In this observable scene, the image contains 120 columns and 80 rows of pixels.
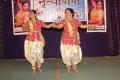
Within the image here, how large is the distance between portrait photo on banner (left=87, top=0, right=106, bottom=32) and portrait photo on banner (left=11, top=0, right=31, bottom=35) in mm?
1855

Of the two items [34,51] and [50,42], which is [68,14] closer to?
[34,51]

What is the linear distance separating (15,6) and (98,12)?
2.49 metres

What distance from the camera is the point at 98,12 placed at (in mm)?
12914

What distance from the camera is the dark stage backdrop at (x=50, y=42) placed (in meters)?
13.0

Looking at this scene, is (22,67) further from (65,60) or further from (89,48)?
(89,48)

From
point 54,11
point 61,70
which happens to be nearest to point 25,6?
point 54,11

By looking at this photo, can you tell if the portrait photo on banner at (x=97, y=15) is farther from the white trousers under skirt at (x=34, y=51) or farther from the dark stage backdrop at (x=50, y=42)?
the white trousers under skirt at (x=34, y=51)

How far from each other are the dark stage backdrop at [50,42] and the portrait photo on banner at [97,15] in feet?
0.71

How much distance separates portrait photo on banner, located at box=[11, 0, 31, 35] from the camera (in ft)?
42.2

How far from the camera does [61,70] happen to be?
1027 cm

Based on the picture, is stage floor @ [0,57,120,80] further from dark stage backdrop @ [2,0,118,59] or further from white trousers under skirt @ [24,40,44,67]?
dark stage backdrop @ [2,0,118,59]

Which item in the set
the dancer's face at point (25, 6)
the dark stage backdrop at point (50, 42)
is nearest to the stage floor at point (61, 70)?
the dark stage backdrop at point (50, 42)

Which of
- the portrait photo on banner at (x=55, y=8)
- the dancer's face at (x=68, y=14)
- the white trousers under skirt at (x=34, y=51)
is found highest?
the portrait photo on banner at (x=55, y=8)

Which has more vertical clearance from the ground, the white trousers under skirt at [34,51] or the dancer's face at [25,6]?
the dancer's face at [25,6]
